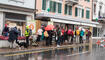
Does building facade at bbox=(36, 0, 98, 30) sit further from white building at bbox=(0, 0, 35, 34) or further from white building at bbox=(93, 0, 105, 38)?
white building at bbox=(93, 0, 105, 38)

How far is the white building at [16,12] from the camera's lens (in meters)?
16.3

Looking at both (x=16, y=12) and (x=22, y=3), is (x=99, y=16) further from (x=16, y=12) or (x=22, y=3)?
(x=16, y=12)

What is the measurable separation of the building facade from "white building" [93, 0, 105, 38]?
6.62 ft

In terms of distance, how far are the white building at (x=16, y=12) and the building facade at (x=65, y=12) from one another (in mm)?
1259

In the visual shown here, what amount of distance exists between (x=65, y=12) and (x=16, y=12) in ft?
31.8

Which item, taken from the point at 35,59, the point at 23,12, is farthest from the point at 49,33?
the point at 35,59

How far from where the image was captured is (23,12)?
1822 centimetres

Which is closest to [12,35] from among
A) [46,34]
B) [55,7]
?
[46,34]

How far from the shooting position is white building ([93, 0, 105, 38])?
3334 cm

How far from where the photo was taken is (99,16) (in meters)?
34.2

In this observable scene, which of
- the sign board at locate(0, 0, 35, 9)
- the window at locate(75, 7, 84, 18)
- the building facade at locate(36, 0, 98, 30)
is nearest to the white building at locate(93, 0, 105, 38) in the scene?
the building facade at locate(36, 0, 98, 30)

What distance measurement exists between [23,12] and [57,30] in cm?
445

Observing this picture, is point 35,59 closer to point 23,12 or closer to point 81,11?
point 23,12

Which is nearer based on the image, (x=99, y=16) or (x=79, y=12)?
(x=79, y=12)
